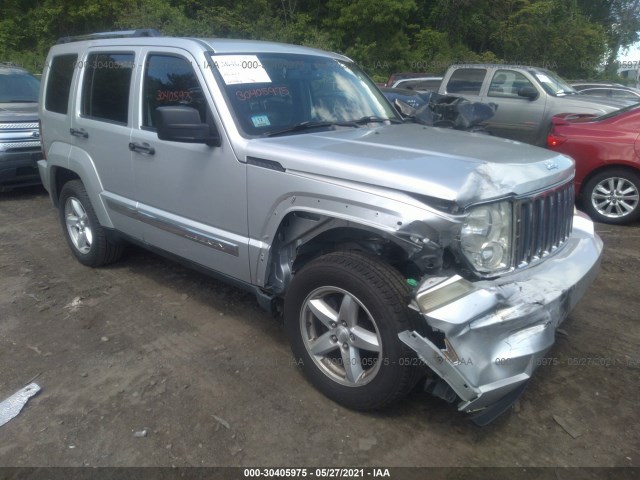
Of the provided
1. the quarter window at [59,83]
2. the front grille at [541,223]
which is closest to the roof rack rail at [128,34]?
the quarter window at [59,83]

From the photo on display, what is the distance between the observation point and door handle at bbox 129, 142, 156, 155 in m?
4.00

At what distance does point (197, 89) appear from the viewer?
369cm

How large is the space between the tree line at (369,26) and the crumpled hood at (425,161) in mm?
15782

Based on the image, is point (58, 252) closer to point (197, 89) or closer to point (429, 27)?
point (197, 89)

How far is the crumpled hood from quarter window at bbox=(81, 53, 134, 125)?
159cm

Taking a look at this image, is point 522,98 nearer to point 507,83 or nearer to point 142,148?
point 507,83

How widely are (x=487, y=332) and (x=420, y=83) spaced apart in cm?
1155

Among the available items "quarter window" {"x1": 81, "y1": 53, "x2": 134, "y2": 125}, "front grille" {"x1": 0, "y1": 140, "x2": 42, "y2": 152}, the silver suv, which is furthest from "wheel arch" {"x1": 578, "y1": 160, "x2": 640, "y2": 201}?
"front grille" {"x1": 0, "y1": 140, "x2": 42, "y2": 152}

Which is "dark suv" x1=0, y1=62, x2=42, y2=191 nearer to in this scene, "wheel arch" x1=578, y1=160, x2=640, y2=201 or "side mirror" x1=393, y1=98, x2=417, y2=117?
"side mirror" x1=393, y1=98, x2=417, y2=117

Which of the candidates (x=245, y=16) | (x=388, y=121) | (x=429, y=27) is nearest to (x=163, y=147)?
(x=388, y=121)

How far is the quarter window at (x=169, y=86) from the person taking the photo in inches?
146

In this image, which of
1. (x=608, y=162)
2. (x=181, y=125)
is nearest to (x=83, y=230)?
(x=181, y=125)

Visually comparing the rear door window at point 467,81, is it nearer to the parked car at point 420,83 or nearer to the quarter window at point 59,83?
the parked car at point 420,83

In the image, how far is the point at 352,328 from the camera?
2949 millimetres
